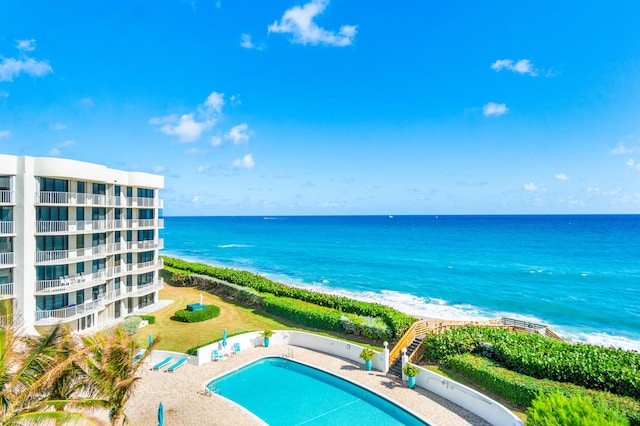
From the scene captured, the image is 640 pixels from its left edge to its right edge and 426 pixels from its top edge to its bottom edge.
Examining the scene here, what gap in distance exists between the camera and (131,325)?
25172 mm

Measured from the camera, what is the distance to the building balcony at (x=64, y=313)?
2235 centimetres

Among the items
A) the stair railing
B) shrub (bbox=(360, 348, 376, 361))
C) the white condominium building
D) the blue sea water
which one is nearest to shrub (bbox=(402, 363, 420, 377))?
the stair railing

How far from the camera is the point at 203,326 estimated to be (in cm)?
2808

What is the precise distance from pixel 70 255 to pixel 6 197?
4.90 m

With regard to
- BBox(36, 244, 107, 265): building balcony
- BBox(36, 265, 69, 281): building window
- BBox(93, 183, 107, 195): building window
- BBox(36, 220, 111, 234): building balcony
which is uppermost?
BBox(93, 183, 107, 195): building window

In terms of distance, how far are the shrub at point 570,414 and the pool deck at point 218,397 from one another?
4.05 m

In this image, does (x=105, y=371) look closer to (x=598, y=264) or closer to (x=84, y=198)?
(x=84, y=198)

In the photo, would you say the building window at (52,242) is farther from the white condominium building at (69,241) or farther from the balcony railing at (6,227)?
the balcony railing at (6,227)

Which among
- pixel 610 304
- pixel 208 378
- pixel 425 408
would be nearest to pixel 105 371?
pixel 208 378

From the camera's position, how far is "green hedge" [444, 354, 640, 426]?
14.5 m

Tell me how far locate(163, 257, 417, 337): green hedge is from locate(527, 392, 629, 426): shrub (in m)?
12.3

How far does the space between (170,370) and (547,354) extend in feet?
65.3

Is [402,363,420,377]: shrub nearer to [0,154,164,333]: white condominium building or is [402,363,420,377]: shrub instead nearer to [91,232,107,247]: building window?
[0,154,164,333]: white condominium building

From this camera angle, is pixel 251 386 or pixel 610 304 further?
pixel 610 304
